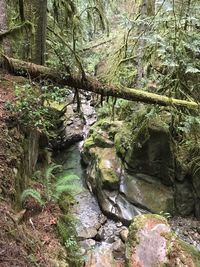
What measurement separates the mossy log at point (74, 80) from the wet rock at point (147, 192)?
115 inches

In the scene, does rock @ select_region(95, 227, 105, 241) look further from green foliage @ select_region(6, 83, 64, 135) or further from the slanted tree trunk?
the slanted tree trunk

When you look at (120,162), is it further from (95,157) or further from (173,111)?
(173,111)

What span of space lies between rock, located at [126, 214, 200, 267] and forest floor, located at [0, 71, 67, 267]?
5.51 feet

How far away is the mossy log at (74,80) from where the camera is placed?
5211mm

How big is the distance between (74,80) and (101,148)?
182 inches

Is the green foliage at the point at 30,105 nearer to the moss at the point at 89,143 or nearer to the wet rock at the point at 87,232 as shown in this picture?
the wet rock at the point at 87,232

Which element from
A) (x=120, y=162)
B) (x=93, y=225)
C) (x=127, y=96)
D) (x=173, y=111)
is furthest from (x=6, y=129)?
(x=120, y=162)

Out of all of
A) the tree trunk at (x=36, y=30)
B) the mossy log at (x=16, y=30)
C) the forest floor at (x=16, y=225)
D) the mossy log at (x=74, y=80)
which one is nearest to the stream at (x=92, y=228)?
the forest floor at (x=16, y=225)

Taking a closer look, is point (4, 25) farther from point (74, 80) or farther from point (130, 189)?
point (130, 189)

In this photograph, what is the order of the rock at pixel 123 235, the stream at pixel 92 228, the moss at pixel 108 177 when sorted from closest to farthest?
the stream at pixel 92 228 → the rock at pixel 123 235 → the moss at pixel 108 177

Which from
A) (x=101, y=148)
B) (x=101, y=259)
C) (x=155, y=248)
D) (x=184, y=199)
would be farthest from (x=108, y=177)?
(x=155, y=248)

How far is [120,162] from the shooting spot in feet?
29.1

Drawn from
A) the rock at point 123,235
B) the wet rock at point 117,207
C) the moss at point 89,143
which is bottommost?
the rock at point 123,235

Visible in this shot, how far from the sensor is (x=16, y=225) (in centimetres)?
331
